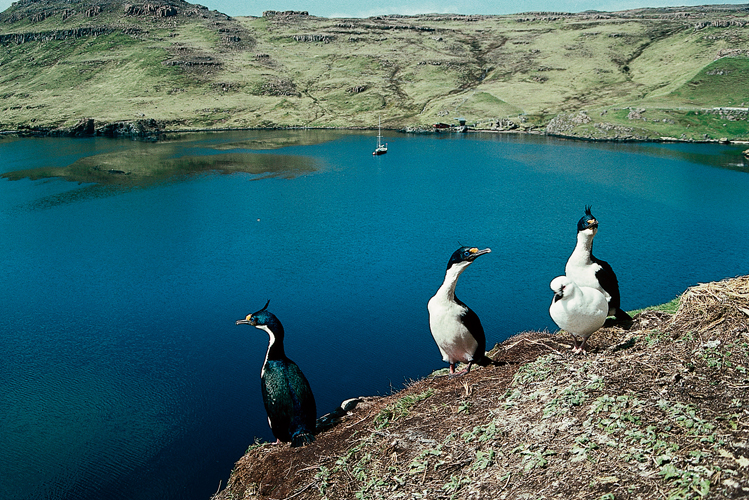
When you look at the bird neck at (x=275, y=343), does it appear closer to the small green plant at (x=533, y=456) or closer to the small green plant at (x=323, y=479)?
the small green plant at (x=323, y=479)

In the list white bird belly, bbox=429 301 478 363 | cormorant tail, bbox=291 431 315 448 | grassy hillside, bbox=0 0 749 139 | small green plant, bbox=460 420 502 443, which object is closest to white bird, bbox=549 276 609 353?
white bird belly, bbox=429 301 478 363

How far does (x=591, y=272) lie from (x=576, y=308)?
3.25 metres

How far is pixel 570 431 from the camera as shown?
830 centimetres

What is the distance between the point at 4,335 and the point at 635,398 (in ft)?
120

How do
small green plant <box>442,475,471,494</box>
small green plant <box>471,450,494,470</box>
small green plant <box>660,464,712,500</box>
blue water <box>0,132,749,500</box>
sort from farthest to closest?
blue water <box>0,132,749,500</box> < small green plant <box>471,450,494,470</box> < small green plant <box>442,475,471,494</box> < small green plant <box>660,464,712,500</box>

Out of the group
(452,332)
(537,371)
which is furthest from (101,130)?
(537,371)

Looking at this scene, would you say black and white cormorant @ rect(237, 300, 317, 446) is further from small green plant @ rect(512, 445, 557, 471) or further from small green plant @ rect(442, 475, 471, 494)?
small green plant @ rect(512, 445, 557, 471)

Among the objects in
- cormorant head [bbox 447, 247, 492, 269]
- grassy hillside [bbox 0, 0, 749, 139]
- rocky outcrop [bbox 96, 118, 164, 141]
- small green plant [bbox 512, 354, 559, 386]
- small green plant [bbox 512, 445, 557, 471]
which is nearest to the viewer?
small green plant [bbox 512, 445, 557, 471]

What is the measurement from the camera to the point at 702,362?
29.4 ft

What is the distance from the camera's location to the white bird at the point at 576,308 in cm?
1089

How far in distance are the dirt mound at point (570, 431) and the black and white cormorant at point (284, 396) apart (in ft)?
2.06

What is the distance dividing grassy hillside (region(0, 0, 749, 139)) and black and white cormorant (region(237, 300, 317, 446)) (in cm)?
11503

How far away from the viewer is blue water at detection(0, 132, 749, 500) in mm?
23406

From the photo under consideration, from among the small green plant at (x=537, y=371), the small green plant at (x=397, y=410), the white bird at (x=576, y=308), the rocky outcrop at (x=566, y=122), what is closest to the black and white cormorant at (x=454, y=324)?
the small green plant at (x=397, y=410)
